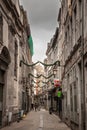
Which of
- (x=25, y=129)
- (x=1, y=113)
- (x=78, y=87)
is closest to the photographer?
(x=78, y=87)

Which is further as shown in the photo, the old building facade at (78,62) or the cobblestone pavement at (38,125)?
the cobblestone pavement at (38,125)

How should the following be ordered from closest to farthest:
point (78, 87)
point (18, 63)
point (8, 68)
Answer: point (78, 87), point (8, 68), point (18, 63)

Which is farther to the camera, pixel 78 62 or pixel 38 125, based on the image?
pixel 38 125

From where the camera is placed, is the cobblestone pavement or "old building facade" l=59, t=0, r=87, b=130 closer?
"old building facade" l=59, t=0, r=87, b=130

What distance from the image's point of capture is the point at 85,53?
54.2 feet

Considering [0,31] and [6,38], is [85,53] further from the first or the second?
[6,38]

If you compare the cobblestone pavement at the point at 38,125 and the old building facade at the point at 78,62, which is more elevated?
the old building facade at the point at 78,62

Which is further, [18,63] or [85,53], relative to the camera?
[18,63]

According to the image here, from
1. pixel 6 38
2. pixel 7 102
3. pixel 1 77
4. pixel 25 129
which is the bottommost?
pixel 25 129

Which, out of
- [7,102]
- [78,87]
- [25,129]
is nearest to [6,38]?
[7,102]

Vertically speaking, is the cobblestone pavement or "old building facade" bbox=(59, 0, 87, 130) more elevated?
"old building facade" bbox=(59, 0, 87, 130)

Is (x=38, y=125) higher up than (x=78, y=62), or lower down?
lower down

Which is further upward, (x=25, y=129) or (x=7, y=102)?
(x=7, y=102)

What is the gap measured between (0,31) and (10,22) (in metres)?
4.38
